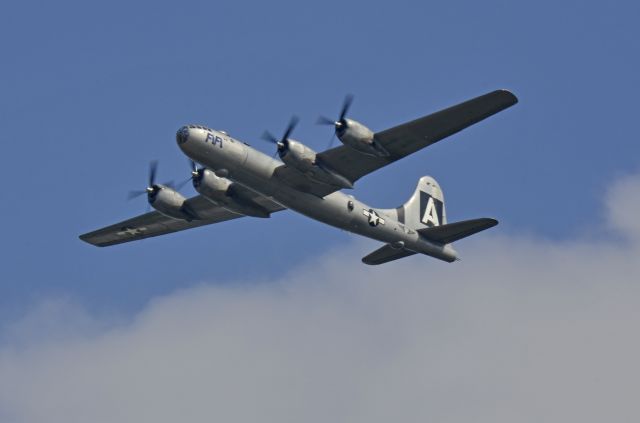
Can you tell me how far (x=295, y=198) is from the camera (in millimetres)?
60062

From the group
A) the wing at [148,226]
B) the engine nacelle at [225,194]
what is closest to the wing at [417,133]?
the engine nacelle at [225,194]

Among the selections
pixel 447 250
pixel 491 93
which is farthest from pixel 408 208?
pixel 491 93

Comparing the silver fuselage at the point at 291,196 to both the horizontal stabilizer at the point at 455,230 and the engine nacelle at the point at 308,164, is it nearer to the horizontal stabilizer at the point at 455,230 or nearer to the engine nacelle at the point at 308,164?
the horizontal stabilizer at the point at 455,230

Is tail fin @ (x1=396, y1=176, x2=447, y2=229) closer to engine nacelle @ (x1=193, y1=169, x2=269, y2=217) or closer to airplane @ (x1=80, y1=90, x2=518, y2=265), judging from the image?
airplane @ (x1=80, y1=90, x2=518, y2=265)

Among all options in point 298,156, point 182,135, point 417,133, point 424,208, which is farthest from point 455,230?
point 182,135

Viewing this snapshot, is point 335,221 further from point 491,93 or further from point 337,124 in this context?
point 491,93

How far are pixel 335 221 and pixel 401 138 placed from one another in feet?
22.0

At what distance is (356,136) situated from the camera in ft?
184

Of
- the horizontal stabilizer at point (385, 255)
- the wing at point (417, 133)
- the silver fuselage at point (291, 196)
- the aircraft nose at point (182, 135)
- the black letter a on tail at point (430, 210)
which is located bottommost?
the horizontal stabilizer at point (385, 255)

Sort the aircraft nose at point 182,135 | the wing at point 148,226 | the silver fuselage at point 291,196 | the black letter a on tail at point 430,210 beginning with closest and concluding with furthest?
the aircraft nose at point 182,135 → the silver fuselage at point 291,196 → the wing at point 148,226 → the black letter a on tail at point 430,210

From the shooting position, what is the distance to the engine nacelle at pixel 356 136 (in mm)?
56094

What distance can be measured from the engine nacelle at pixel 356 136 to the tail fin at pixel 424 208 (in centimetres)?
1001

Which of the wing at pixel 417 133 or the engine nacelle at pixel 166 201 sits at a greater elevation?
the wing at pixel 417 133

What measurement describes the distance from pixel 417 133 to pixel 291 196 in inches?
280
